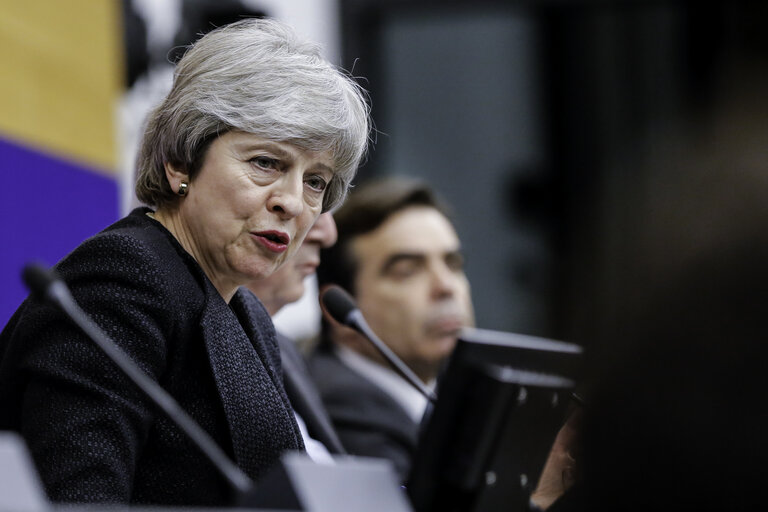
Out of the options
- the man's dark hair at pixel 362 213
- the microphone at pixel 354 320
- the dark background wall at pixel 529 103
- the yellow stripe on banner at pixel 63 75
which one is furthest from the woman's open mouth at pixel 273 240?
the dark background wall at pixel 529 103

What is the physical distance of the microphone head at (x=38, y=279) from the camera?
4.51 ft

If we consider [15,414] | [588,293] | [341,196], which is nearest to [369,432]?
[341,196]

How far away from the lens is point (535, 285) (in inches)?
262

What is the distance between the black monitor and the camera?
4.52 ft

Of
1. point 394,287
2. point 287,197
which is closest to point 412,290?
point 394,287

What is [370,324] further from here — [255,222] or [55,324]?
[55,324]

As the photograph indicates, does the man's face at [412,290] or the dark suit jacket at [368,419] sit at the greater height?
the man's face at [412,290]

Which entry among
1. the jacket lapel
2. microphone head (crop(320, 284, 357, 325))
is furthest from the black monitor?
microphone head (crop(320, 284, 357, 325))

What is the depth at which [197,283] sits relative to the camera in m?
1.73

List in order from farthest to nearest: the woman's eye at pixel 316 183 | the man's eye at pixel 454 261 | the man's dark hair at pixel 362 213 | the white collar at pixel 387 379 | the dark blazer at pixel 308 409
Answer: the man's eye at pixel 454 261, the man's dark hair at pixel 362 213, the white collar at pixel 387 379, the dark blazer at pixel 308 409, the woman's eye at pixel 316 183

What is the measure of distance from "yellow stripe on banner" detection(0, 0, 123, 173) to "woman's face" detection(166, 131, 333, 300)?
1607 mm

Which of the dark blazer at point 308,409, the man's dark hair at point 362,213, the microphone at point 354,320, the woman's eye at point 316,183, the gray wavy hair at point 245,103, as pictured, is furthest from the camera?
the man's dark hair at point 362,213

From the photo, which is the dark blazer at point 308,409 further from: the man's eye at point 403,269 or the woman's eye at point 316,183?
the man's eye at point 403,269

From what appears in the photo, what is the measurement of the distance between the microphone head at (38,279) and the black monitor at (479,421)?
47 centimetres
